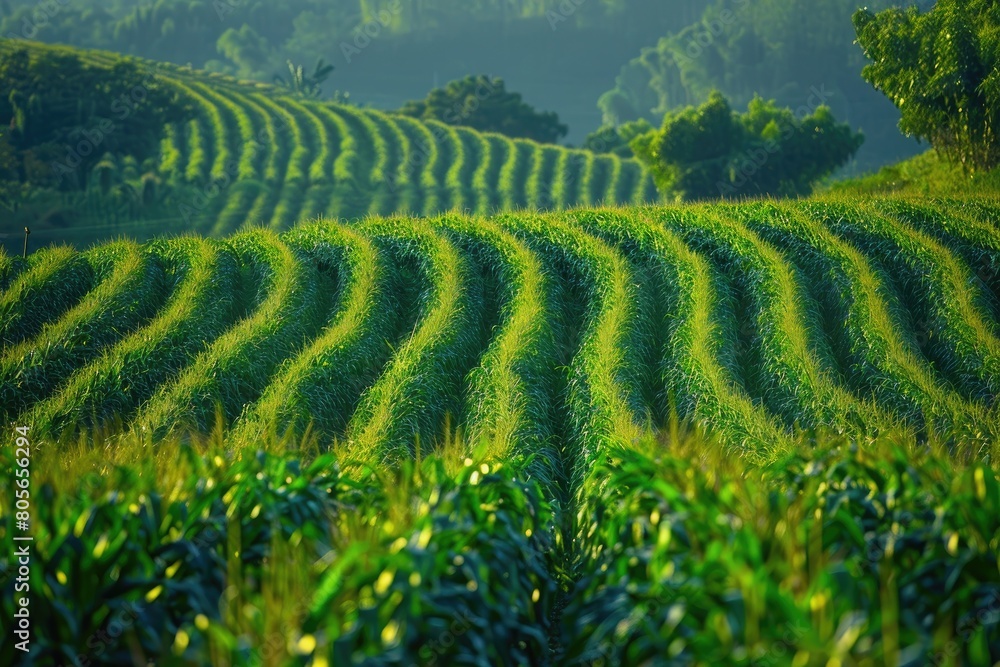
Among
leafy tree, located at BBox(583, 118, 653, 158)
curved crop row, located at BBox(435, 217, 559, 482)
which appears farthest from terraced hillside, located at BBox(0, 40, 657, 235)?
curved crop row, located at BBox(435, 217, 559, 482)

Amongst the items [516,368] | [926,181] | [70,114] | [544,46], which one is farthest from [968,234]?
[544,46]

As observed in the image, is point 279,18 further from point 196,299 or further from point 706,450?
point 706,450

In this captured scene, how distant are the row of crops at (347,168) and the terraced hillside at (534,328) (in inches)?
1173

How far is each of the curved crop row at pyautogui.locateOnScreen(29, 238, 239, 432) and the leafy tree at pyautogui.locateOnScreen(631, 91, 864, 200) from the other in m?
34.3

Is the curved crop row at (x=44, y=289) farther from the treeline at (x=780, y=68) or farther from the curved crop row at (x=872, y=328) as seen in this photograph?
the treeline at (x=780, y=68)

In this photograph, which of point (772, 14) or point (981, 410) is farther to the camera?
point (772, 14)

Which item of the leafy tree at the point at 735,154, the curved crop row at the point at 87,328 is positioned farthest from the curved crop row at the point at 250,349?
the leafy tree at the point at 735,154

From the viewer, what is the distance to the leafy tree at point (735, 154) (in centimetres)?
4797

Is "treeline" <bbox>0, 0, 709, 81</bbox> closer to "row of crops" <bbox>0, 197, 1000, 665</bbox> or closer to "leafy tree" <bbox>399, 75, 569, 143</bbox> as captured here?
"leafy tree" <bbox>399, 75, 569, 143</bbox>

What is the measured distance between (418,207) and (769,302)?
132ft

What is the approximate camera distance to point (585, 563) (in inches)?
260

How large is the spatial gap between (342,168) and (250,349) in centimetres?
4371

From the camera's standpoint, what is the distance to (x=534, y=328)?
47.9 ft

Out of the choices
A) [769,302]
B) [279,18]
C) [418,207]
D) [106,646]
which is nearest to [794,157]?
[418,207]
